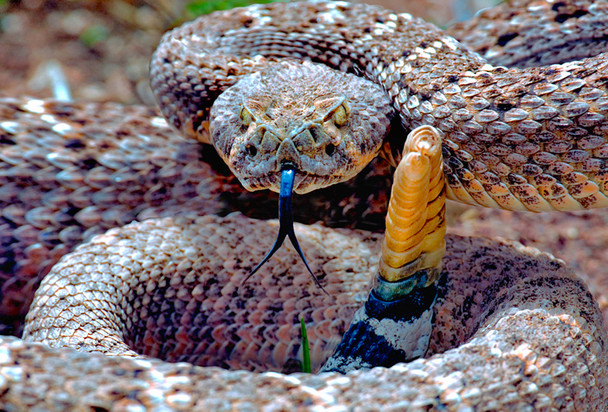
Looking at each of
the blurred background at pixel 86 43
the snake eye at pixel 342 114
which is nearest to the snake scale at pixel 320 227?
the snake eye at pixel 342 114

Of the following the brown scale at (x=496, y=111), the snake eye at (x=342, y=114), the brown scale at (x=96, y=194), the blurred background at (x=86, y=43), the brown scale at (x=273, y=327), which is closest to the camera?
the brown scale at (x=273, y=327)

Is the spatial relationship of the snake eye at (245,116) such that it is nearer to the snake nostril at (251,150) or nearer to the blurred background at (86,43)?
the snake nostril at (251,150)

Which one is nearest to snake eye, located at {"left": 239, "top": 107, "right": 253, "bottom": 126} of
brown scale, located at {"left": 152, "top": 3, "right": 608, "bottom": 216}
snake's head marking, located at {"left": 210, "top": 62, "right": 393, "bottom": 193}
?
snake's head marking, located at {"left": 210, "top": 62, "right": 393, "bottom": 193}

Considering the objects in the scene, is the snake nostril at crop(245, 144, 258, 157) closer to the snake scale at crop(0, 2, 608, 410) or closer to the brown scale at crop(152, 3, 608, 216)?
the snake scale at crop(0, 2, 608, 410)

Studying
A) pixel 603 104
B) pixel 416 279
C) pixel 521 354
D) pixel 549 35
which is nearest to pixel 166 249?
pixel 416 279

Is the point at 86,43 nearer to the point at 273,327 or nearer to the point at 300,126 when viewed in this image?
the point at 273,327

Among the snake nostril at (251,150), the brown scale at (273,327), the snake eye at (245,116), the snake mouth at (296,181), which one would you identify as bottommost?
the brown scale at (273,327)
